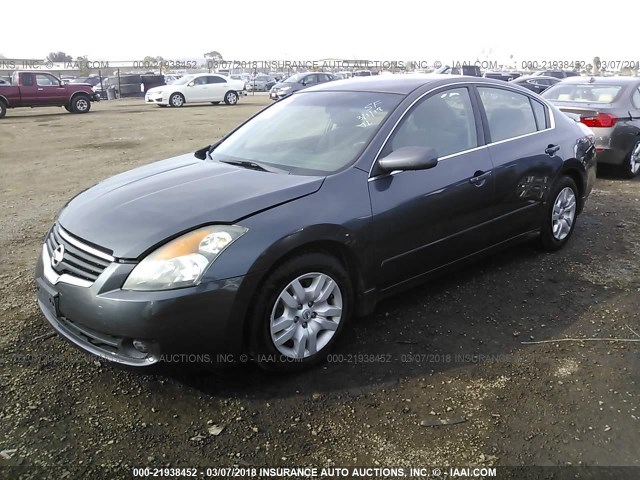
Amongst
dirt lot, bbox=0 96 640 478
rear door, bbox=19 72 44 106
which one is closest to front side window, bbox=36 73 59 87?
rear door, bbox=19 72 44 106

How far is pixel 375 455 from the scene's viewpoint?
2557 mm

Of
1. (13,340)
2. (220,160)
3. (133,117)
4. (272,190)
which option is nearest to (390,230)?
(272,190)

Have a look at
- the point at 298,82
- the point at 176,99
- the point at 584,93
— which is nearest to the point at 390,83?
the point at 584,93

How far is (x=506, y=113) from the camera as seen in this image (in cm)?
454

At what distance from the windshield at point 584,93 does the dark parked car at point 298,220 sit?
4.41 m

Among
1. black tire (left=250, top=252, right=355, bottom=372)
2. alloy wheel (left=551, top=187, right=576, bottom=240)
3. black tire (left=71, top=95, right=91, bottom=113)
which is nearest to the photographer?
black tire (left=250, top=252, right=355, bottom=372)

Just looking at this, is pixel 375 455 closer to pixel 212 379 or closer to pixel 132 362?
pixel 212 379

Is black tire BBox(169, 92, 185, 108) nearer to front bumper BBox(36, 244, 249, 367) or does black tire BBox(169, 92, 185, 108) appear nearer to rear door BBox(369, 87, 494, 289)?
rear door BBox(369, 87, 494, 289)

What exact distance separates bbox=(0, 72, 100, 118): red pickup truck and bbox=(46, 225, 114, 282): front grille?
20545 mm

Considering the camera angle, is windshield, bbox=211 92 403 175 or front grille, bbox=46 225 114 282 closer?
front grille, bbox=46 225 114 282

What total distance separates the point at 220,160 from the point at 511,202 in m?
2.27

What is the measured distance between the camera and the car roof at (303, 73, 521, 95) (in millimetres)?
3986

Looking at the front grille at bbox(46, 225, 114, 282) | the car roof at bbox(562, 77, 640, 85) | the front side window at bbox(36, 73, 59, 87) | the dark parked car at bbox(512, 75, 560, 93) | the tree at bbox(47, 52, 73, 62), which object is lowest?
the front grille at bbox(46, 225, 114, 282)

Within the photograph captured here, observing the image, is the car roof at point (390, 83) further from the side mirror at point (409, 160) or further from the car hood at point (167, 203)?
the car hood at point (167, 203)
